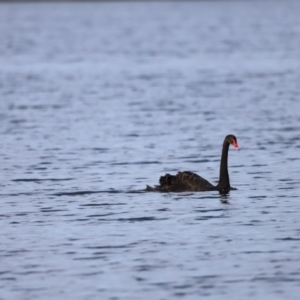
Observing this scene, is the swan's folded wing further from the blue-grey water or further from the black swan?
the blue-grey water

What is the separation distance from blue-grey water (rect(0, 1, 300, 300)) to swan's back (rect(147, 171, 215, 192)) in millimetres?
122

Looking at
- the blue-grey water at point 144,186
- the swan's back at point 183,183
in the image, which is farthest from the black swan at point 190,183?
the blue-grey water at point 144,186

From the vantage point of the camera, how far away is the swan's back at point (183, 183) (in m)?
17.9

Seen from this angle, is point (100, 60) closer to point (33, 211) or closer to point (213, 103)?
point (213, 103)

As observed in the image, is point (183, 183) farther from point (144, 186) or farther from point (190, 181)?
point (144, 186)

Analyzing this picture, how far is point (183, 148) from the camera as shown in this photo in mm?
23797

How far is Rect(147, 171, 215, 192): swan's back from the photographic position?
58.7 feet

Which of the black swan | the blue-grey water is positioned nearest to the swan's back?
the black swan

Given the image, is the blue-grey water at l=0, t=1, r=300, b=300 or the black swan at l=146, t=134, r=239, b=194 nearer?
the blue-grey water at l=0, t=1, r=300, b=300

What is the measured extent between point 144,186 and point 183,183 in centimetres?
117

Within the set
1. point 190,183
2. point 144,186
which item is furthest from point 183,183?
point 144,186

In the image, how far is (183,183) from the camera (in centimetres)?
1795

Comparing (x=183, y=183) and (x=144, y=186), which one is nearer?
(x=183, y=183)

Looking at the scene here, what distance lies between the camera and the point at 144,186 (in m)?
19.0
